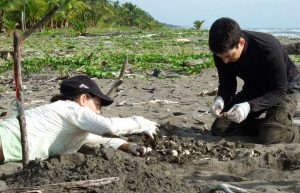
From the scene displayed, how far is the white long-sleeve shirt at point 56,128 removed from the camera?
12.4 ft

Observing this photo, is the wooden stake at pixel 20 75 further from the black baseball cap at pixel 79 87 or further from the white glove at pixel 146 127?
the white glove at pixel 146 127

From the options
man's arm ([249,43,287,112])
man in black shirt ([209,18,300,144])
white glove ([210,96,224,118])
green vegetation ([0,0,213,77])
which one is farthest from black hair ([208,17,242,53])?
green vegetation ([0,0,213,77])

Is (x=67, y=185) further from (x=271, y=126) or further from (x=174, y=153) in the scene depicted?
(x=271, y=126)

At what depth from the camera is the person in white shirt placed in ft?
12.5

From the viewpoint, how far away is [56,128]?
3.92 m

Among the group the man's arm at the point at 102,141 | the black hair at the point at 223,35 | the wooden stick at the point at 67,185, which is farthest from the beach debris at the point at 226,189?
the black hair at the point at 223,35

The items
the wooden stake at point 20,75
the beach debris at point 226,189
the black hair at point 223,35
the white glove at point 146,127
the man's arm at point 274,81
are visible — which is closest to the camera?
the beach debris at point 226,189

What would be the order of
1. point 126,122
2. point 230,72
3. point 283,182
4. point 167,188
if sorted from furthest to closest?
point 230,72 → point 126,122 → point 283,182 → point 167,188

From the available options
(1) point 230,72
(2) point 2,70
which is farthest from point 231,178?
(2) point 2,70

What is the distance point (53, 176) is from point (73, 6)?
44.3 m

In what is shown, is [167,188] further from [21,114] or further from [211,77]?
[211,77]

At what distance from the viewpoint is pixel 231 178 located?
346 cm

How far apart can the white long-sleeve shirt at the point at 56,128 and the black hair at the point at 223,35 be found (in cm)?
100

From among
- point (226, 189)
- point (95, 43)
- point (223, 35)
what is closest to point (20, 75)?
point (226, 189)
